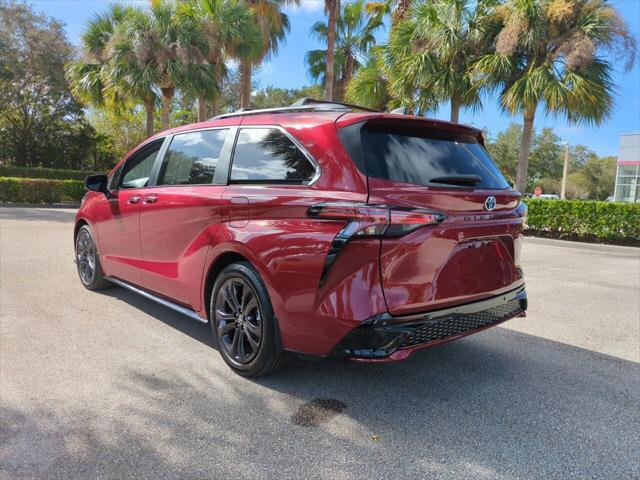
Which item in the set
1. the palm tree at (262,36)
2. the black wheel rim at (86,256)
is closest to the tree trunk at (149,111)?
the palm tree at (262,36)

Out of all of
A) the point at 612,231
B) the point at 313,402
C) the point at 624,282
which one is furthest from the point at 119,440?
the point at 612,231

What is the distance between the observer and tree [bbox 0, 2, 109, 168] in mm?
27359

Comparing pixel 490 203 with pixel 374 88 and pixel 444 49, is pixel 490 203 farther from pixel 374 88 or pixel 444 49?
pixel 374 88

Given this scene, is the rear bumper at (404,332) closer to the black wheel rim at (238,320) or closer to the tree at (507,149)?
the black wheel rim at (238,320)

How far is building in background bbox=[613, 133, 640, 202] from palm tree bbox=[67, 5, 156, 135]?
34.6m

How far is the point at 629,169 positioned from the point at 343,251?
4186 cm

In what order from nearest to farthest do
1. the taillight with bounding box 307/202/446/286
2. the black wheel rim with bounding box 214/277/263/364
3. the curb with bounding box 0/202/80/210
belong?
the taillight with bounding box 307/202/446/286, the black wheel rim with bounding box 214/277/263/364, the curb with bounding box 0/202/80/210

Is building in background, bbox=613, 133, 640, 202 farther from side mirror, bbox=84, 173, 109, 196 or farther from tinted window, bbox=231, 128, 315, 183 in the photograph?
tinted window, bbox=231, 128, 315, 183

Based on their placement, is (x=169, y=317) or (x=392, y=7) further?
(x=392, y=7)

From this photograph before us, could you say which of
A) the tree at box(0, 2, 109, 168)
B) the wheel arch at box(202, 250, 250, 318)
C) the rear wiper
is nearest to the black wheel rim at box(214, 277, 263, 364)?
the wheel arch at box(202, 250, 250, 318)

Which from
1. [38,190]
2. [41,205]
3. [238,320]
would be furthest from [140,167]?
[38,190]

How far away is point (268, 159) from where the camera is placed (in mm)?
3197

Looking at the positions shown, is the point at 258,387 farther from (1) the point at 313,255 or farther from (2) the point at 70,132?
(2) the point at 70,132

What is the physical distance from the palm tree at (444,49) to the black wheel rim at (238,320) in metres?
13.6
